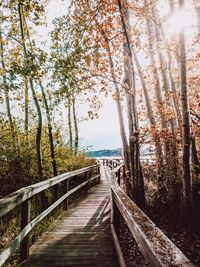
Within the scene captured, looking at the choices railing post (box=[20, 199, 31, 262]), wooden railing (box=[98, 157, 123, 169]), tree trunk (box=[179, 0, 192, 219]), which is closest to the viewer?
railing post (box=[20, 199, 31, 262])

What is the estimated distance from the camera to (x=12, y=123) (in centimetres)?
980

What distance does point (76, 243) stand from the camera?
477 centimetres

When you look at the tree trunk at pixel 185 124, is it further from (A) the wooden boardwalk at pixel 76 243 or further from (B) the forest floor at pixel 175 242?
(A) the wooden boardwalk at pixel 76 243

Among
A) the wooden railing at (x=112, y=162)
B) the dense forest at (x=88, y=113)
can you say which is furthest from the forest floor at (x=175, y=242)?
the wooden railing at (x=112, y=162)

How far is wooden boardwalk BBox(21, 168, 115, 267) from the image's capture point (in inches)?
155

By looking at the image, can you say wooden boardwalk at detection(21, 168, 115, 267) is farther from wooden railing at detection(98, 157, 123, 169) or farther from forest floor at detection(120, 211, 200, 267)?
wooden railing at detection(98, 157, 123, 169)

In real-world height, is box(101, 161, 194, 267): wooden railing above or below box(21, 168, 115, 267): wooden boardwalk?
above

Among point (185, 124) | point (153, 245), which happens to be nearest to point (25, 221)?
point (153, 245)

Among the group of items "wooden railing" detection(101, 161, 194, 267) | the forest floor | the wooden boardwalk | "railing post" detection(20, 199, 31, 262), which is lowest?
the forest floor

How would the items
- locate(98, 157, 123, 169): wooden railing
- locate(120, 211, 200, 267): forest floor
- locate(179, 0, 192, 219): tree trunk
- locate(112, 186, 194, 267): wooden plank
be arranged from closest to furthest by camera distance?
locate(112, 186, 194, 267): wooden plank, locate(120, 211, 200, 267): forest floor, locate(179, 0, 192, 219): tree trunk, locate(98, 157, 123, 169): wooden railing

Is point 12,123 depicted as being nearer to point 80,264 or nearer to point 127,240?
point 127,240

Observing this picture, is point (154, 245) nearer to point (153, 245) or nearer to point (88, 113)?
point (153, 245)

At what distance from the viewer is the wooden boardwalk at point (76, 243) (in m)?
3.95

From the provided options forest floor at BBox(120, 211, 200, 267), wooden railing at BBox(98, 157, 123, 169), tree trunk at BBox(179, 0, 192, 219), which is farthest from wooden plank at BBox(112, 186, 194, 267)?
wooden railing at BBox(98, 157, 123, 169)
